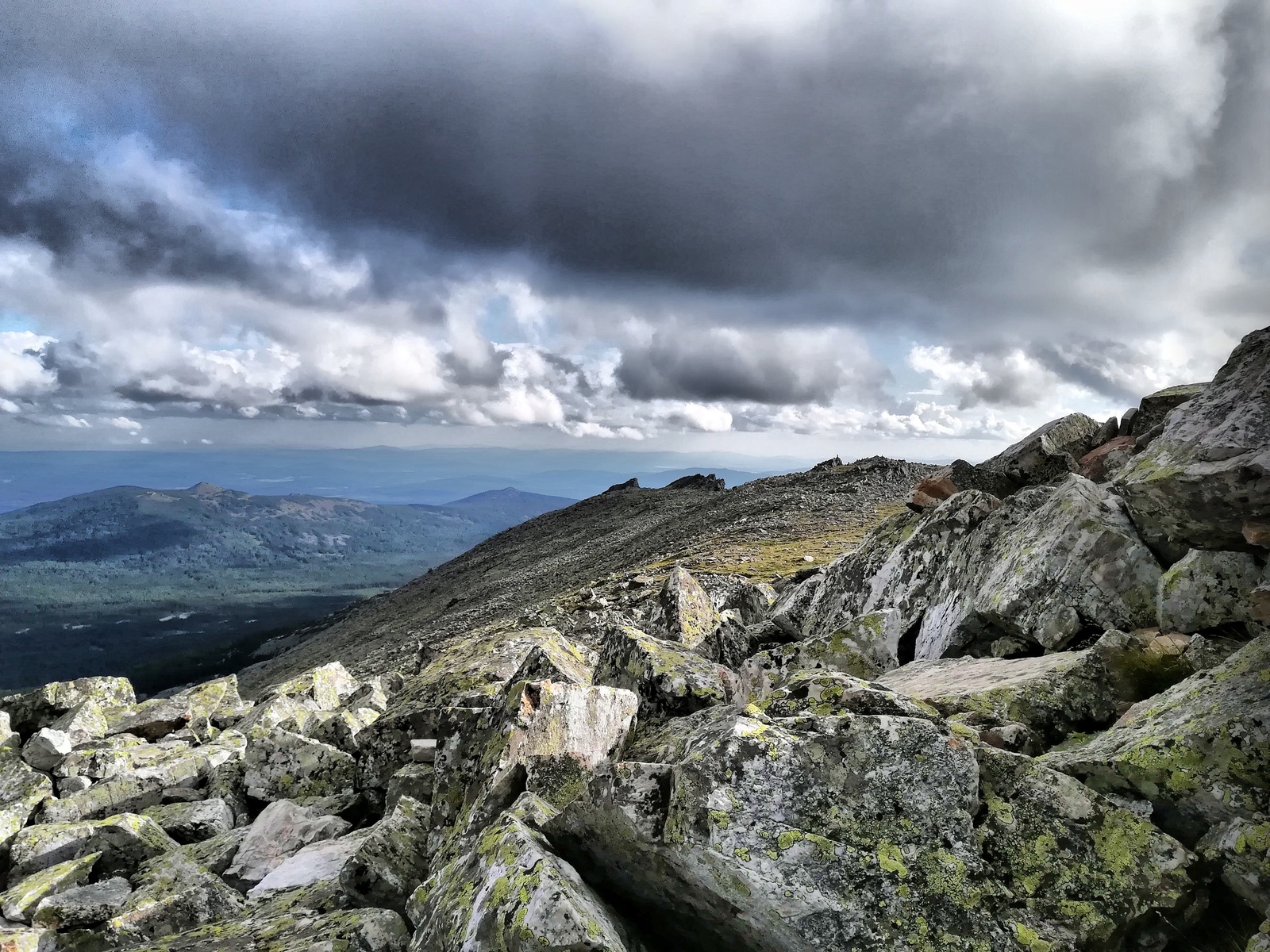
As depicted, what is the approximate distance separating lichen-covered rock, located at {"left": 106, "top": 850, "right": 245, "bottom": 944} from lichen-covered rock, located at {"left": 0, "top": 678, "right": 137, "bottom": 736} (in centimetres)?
2155

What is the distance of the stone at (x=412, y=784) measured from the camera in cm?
1208

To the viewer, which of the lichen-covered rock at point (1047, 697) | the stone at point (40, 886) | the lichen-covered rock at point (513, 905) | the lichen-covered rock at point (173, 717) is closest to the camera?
the lichen-covered rock at point (513, 905)

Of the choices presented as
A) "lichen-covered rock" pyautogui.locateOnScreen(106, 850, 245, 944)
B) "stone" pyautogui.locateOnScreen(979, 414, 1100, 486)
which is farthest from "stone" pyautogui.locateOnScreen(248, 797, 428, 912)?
"stone" pyautogui.locateOnScreen(979, 414, 1100, 486)

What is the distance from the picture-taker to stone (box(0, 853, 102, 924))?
1152 cm

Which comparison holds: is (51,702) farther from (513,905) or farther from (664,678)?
(513,905)

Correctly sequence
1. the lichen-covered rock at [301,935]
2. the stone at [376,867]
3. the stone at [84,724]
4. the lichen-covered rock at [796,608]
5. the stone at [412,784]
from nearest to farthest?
1. the lichen-covered rock at [301,935]
2. the stone at [376,867]
3. the stone at [412,784]
4. the lichen-covered rock at [796,608]
5. the stone at [84,724]

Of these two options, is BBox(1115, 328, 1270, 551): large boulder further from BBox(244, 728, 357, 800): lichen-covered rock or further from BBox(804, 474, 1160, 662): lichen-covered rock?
BBox(244, 728, 357, 800): lichen-covered rock

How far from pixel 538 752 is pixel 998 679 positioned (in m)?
7.27

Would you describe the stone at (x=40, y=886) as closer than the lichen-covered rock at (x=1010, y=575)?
Yes

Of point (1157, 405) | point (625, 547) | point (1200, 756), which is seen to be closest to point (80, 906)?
point (1200, 756)

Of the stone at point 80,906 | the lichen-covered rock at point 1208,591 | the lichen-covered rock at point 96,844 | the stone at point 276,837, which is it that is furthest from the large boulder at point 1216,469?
the lichen-covered rock at point 96,844

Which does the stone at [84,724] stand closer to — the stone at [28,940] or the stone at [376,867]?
the stone at [28,940]

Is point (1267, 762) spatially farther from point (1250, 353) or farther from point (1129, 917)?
point (1250, 353)

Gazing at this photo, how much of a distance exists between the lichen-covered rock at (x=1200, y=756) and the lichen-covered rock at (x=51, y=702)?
112 ft
